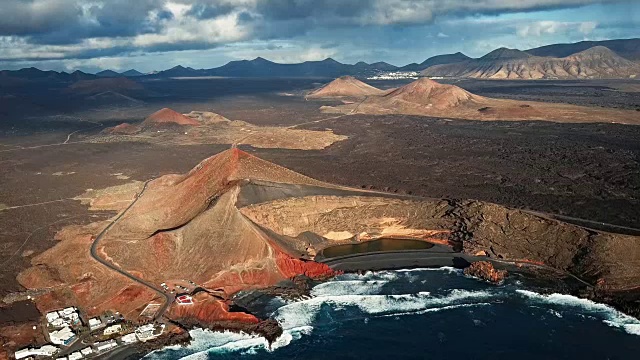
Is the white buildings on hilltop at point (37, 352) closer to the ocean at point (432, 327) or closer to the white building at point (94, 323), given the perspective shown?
the white building at point (94, 323)

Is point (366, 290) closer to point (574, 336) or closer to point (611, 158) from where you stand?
point (574, 336)

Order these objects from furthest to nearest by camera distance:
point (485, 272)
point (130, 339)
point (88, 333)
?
1. point (485, 272)
2. point (88, 333)
3. point (130, 339)

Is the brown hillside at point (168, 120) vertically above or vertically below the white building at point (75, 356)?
above

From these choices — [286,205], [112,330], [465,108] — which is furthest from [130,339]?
[465,108]

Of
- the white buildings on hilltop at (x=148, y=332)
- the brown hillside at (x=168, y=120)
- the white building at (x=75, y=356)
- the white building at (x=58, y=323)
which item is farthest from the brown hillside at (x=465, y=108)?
the white building at (x=75, y=356)

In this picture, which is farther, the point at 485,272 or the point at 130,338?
the point at 485,272

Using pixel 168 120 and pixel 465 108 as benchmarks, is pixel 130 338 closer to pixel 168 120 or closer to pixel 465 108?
pixel 168 120
